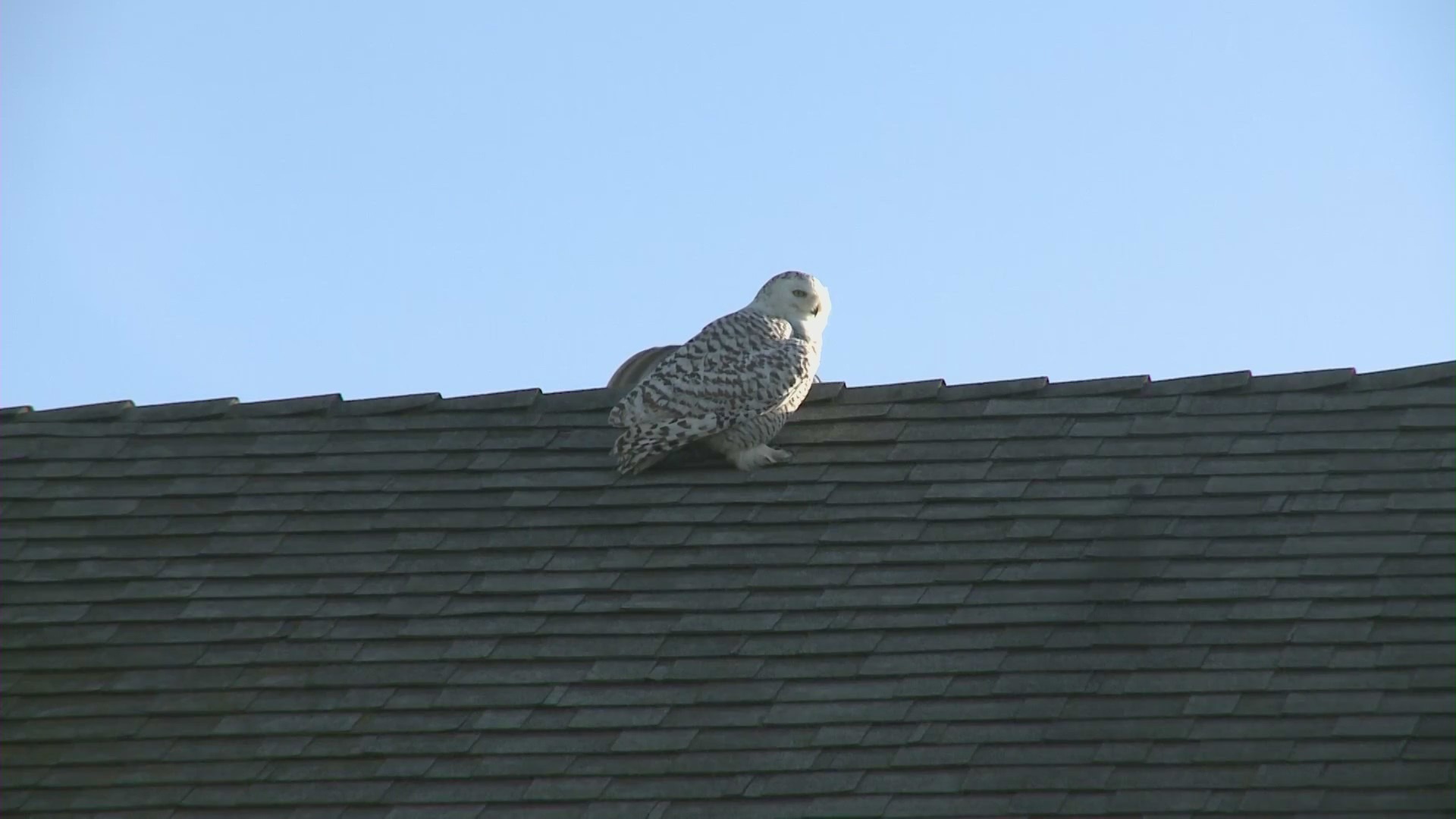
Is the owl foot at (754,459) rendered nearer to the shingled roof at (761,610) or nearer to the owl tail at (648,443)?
the shingled roof at (761,610)

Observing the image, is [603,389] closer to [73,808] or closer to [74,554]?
[74,554]

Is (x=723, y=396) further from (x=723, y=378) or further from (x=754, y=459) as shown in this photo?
(x=754, y=459)

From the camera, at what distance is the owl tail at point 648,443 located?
25.2 ft

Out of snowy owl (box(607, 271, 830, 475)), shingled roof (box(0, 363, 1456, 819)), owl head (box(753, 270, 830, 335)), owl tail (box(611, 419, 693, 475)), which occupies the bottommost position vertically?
shingled roof (box(0, 363, 1456, 819))

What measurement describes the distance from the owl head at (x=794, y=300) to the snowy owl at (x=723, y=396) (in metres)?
0.20

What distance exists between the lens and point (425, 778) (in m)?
6.38

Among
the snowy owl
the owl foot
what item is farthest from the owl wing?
the owl foot

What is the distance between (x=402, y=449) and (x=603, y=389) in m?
0.82

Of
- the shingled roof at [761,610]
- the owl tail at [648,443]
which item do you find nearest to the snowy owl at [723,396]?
the owl tail at [648,443]

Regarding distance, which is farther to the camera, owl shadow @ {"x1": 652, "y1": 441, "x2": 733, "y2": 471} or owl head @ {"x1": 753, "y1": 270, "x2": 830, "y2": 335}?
owl head @ {"x1": 753, "y1": 270, "x2": 830, "y2": 335}

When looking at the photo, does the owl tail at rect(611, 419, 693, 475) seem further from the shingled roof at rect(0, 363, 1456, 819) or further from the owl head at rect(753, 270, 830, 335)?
the owl head at rect(753, 270, 830, 335)

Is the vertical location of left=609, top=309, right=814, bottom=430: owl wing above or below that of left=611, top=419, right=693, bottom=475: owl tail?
above

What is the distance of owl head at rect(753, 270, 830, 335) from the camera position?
841 centimetres

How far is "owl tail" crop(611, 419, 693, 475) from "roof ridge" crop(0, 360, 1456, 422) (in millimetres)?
546
